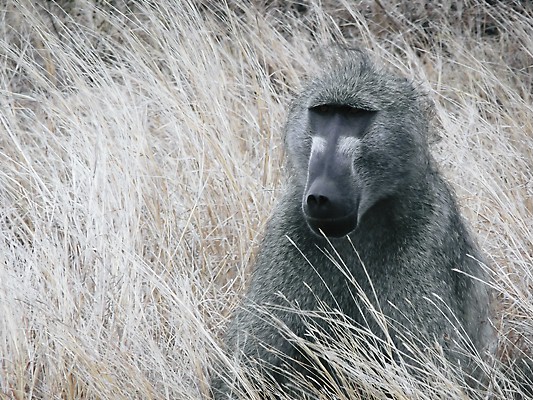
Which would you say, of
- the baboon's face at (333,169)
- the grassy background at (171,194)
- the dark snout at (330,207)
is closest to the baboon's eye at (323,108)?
the baboon's face at (333,169)

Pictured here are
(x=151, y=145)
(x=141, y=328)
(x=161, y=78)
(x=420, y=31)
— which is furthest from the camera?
(x=420, y=31)

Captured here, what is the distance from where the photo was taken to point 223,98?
4473 millimetres

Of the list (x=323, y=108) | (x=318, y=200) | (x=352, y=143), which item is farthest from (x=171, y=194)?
(x=318, y=200)

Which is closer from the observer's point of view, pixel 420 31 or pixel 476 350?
pixel 476 350

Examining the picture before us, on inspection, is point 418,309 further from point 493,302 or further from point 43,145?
point 43,145

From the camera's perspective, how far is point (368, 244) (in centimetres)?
283

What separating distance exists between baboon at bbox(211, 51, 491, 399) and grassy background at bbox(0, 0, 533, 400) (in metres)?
0.22

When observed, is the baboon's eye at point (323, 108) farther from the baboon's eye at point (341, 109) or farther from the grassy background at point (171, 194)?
the grassy background at point (171, 194)

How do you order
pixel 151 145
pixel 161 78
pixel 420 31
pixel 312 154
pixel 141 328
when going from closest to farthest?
pixel 312 154 → pixel 141 328 → pixel 151 145 → pixel 161 78 → pixel 420 31

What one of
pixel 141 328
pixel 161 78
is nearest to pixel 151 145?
pixel 161 78

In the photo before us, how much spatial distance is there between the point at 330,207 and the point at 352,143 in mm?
265

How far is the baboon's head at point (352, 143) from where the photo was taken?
2547 millimetres

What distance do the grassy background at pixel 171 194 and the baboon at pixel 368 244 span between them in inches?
8.5

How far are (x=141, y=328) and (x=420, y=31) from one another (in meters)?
2.95
